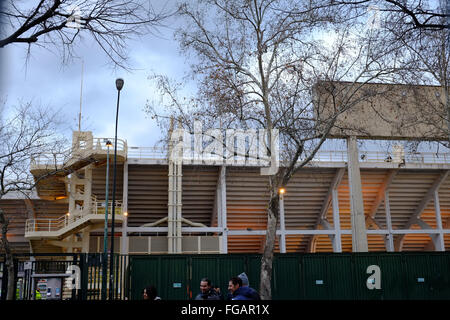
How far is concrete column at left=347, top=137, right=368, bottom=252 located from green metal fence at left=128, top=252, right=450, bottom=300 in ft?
22.6

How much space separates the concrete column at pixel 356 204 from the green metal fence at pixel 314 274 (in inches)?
271

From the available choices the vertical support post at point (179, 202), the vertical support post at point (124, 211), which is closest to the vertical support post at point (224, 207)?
the vertical support post at point (179, 202)

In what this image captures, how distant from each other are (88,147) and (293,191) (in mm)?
13924

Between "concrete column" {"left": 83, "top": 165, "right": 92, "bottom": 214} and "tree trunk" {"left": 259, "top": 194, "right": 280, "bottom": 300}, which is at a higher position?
"concrete column" {"left": 83, "top": 165, "right": 92, "bottom": 214}

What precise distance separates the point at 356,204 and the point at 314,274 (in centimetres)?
962

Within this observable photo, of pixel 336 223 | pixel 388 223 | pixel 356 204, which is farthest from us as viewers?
pixel 388 223

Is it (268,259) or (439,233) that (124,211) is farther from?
(439,233)

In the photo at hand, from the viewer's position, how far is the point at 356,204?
2780 centimetres

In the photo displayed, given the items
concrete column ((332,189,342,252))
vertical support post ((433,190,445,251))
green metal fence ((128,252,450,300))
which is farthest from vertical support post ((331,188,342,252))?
green metal fence ((128,252,450,300))

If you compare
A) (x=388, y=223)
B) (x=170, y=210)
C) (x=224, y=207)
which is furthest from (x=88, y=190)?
(x=388, y=223)

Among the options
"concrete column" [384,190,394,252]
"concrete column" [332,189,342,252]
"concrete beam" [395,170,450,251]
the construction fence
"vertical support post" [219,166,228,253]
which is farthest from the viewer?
"concrete beam" [395,170,450,251]

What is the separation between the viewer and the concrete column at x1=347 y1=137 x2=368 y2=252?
27152 millimetres

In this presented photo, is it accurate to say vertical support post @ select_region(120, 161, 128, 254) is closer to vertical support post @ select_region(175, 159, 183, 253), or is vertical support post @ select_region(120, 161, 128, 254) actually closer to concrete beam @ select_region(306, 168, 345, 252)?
vertical support post @ select_region(175, 159, 183, 253)
